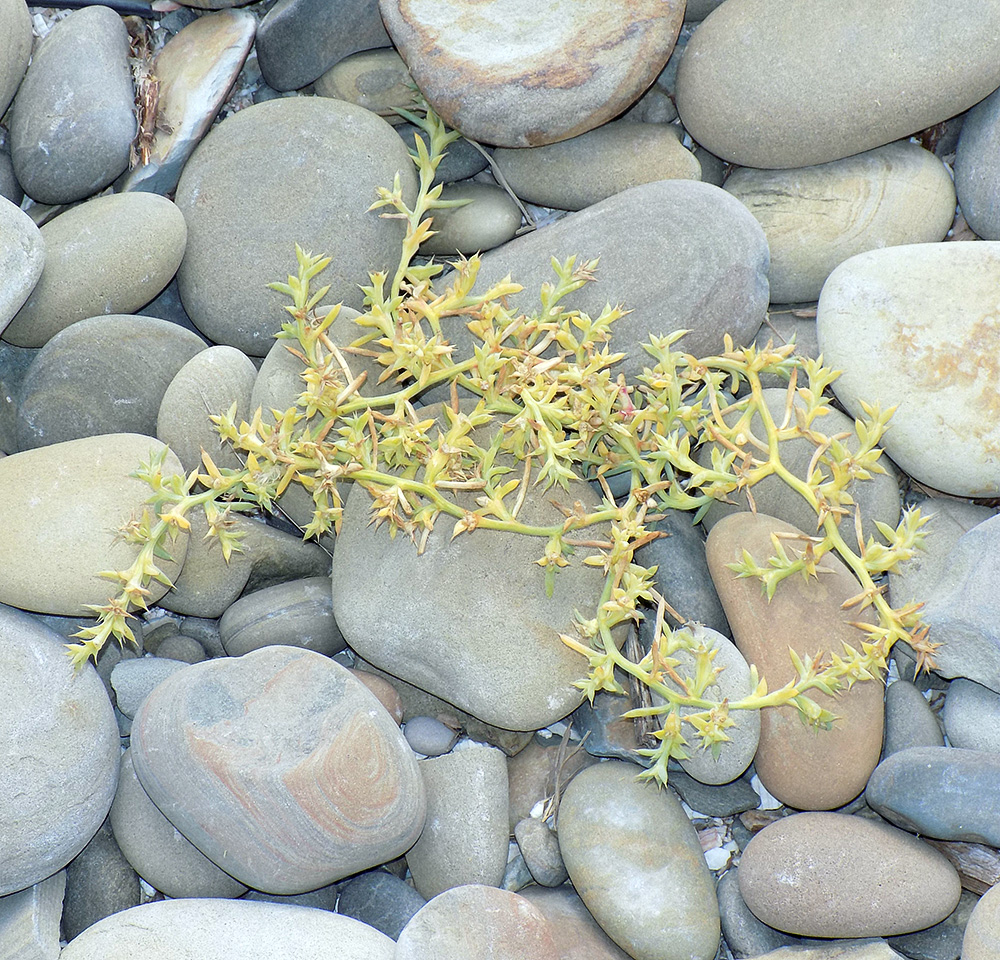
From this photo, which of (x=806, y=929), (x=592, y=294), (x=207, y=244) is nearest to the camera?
(x=806, y=929)

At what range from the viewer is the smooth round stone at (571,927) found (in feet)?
8.52

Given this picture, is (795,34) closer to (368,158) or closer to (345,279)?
(368,158)

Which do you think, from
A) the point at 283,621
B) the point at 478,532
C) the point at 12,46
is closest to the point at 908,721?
the point at 478,532

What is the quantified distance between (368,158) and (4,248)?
1.11 meters

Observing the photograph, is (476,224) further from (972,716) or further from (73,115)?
(972,716)

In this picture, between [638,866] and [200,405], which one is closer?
[638,866]

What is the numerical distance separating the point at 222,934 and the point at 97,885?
45 cm

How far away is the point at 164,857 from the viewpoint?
273cm

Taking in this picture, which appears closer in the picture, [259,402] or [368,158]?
[259,402]

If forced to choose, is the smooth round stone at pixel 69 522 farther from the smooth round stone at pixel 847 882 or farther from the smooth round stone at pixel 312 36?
the smooth round stone at pixel 847 882

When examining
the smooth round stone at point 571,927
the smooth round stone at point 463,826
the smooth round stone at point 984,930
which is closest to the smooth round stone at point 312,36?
the smooth round stone at point 463,826

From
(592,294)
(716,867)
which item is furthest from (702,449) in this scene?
(716,867)

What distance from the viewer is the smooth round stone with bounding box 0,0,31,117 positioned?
3197 millimetres

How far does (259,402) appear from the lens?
2.95 m
